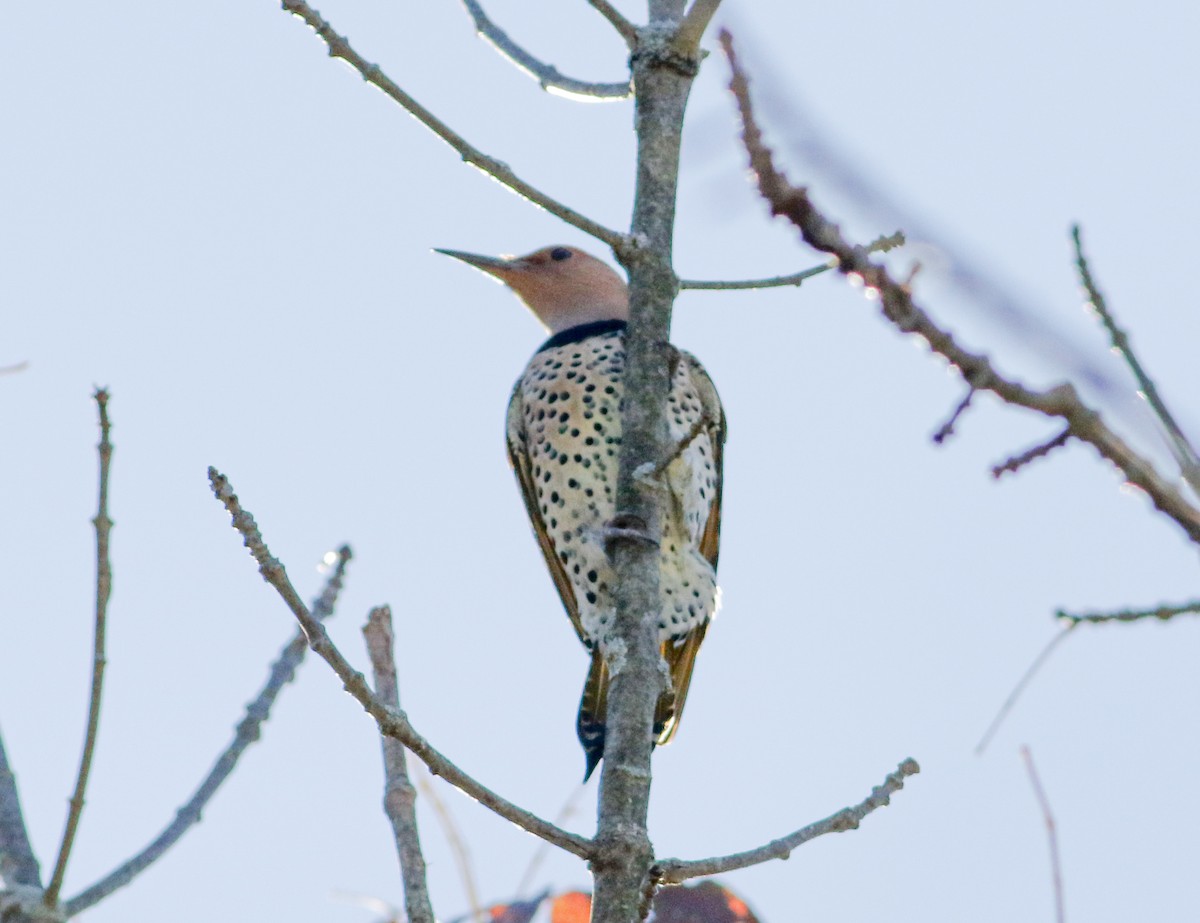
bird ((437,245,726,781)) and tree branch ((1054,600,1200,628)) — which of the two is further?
bird ((437,245,726,781))

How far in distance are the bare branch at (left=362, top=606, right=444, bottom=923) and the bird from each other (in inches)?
69.8

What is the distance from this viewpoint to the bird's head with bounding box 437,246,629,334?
21.6ft

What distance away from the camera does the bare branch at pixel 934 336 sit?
118 centimetres

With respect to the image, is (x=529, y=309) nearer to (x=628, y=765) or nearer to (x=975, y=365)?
(x=628, y=765)

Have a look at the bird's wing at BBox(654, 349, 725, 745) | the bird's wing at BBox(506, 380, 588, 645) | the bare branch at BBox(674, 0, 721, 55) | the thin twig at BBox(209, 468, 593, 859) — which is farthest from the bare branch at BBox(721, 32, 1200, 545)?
the bird's wing at BBox(506, 380, 588, 645)

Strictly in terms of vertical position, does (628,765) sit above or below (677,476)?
below

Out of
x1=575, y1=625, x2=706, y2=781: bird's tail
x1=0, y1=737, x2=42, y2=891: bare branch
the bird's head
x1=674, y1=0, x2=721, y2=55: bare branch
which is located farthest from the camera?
the bird's head

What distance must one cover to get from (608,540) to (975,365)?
219 cm

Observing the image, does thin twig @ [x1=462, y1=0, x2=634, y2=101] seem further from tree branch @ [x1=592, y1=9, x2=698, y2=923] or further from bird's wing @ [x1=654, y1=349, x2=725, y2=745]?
bird's wing @ [x1=654, y1=349, x2=725, y2=745]

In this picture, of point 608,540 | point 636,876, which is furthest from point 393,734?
point 608,540

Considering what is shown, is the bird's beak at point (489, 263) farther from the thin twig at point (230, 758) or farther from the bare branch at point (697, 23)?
the bare branch at point (697, 23)

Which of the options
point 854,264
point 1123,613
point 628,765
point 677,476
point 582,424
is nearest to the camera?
point 854,264

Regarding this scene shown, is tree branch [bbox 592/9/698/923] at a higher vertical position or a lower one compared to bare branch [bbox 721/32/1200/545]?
higher

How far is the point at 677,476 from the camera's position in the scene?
518cm
